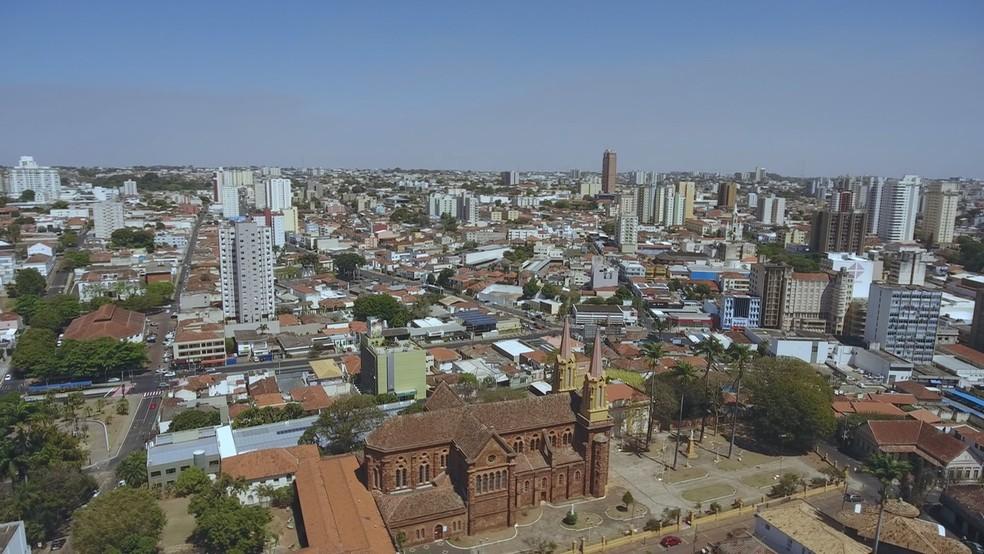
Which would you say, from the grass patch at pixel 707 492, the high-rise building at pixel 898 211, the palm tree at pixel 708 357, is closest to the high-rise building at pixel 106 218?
the palm tree at pixel 708 357

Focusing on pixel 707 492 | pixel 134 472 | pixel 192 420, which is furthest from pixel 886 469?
pixel 192 420

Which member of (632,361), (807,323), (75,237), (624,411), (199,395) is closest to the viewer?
(624,411)

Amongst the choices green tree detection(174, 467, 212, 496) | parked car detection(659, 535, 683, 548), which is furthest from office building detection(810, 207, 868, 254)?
green tree detection(174, 467, 212, 496)

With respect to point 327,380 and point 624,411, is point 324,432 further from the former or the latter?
point 624,411

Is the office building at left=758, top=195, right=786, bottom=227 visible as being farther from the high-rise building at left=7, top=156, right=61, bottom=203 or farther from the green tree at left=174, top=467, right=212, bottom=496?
the high-rise building at left=7, top=156, right=61, bottom=203

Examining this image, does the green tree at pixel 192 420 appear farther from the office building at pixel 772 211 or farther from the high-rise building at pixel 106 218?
the office building at pixel 772 211

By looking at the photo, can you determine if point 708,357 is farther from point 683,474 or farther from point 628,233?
point 628,233

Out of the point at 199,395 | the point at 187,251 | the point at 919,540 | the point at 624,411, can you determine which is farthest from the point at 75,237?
the point at 919,540
